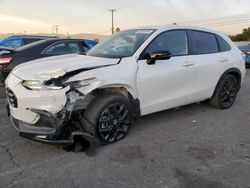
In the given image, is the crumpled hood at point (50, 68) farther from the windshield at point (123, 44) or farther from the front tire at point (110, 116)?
the front tire at point (110, 116)

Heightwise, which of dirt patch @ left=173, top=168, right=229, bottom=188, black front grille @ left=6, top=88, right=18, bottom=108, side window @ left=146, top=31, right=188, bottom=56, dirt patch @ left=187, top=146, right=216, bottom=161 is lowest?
dirt patch @ left=187, top=146, right=216, bottom=161

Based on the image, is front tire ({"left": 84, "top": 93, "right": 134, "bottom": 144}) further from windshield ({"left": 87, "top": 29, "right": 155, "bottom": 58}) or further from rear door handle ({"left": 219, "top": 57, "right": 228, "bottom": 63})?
rear door handle ({"left": 219, "top": 57, "right": 228, "bottom": 63})

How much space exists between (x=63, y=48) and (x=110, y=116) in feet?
12.5

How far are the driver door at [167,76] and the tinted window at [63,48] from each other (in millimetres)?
3321

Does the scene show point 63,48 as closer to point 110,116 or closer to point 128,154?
point 110,116

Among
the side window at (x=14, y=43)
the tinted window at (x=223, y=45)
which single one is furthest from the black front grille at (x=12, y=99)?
the side window at (x=14, y=43)

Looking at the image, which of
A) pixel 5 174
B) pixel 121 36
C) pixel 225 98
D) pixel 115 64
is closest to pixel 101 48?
pixel 121 36

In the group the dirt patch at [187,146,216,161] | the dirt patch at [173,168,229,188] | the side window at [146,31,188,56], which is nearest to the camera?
the dirt patch at [173,168,229,188]

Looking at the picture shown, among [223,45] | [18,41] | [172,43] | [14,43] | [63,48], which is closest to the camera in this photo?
[172,43]

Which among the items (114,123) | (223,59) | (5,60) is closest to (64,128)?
(114,123)

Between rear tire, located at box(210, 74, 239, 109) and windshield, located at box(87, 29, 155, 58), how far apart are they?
6.71ft

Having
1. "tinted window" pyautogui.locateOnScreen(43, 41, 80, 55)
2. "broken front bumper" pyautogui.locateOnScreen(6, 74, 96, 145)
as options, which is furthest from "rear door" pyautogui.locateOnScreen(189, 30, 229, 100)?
"tinted window" pyautogui.locateOnScreen(43, 41, 80, 55)

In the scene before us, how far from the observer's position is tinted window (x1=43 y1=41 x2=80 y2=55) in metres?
6.29

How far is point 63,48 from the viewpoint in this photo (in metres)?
6.63
